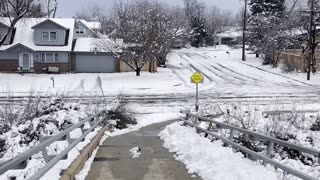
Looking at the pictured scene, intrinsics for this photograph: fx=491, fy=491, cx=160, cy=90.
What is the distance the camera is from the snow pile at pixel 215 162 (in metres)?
8.31

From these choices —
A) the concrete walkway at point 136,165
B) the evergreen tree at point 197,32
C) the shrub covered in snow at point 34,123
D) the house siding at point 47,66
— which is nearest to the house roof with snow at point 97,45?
the house siding at point 47,66

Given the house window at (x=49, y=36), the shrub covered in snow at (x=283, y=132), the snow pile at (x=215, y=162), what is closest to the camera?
the snow pile at (x=215, y=162)

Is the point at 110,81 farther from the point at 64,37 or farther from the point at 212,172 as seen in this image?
the point at 212,172

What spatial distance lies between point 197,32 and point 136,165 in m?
104

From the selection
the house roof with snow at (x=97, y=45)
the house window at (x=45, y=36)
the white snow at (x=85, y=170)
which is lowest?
the white snow at (x=85, y=170)

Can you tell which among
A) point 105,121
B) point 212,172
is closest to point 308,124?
point 105,121

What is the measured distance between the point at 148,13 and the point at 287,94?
23.4 metres

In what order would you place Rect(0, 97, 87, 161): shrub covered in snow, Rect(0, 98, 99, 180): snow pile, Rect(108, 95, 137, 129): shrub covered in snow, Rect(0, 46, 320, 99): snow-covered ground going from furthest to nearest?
Rect(0, 46, 320, 99): snow-covered ground, Rect(108, 95, 137, 129): shrub covered in snow, Rect(0, 97, 87, 161): shrub covered in snow, Rect(0, 98, 99, 180): snow pile

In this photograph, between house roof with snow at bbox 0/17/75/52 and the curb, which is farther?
house roof with snow at bbox 0/17/75/52

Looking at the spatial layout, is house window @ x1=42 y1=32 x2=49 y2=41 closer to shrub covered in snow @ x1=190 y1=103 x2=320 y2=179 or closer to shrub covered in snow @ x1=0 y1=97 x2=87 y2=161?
shrub covered in snow @ x1=0 y1=97 x2=87 y2=161

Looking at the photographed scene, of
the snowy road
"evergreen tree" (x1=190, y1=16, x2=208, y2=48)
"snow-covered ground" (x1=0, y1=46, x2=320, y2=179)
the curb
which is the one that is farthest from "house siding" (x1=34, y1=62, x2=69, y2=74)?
"evergreen tree" (x1=190, y1=16, x2=208, y2=48)

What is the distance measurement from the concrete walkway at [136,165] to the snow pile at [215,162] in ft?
0.87

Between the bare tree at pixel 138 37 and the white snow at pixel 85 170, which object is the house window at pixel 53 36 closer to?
the bare tree at pixel 138 37

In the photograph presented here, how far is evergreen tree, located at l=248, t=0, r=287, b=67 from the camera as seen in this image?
63125mm
